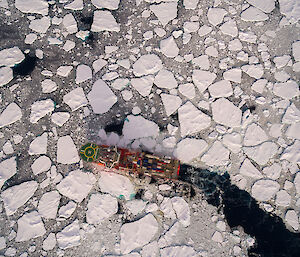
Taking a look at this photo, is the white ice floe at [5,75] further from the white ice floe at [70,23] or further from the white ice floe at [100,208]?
the white ice floe at [100,208]

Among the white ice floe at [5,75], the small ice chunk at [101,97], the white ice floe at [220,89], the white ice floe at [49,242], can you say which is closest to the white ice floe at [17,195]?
the white ice floe at [49,242]

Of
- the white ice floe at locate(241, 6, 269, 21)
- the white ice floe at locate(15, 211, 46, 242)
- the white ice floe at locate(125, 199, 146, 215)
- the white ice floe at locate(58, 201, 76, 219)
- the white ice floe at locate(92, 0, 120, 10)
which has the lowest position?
the white ice floe at locate(15, 211, 46, 242)

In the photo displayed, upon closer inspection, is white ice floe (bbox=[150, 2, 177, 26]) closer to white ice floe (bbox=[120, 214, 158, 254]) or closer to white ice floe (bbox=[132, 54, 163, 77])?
white ice floe (bbox=[132, 54, 163, 77])

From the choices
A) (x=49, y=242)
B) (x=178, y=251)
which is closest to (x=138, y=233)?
(x=178, y=251)

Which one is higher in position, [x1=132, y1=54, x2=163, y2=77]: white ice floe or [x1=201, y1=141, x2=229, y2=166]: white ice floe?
[x1=132, y1=54, x2=163, y2=77]: white ice floe

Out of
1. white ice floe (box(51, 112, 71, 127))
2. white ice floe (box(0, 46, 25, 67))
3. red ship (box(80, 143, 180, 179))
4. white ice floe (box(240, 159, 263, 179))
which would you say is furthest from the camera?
white ice floe (box(0, 46, 25, 67))

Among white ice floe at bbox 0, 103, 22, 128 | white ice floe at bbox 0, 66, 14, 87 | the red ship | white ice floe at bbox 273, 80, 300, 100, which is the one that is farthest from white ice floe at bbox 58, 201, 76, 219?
white ice floe at bbox 273, 80, 300, 100

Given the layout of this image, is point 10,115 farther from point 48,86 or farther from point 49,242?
point 49,242
